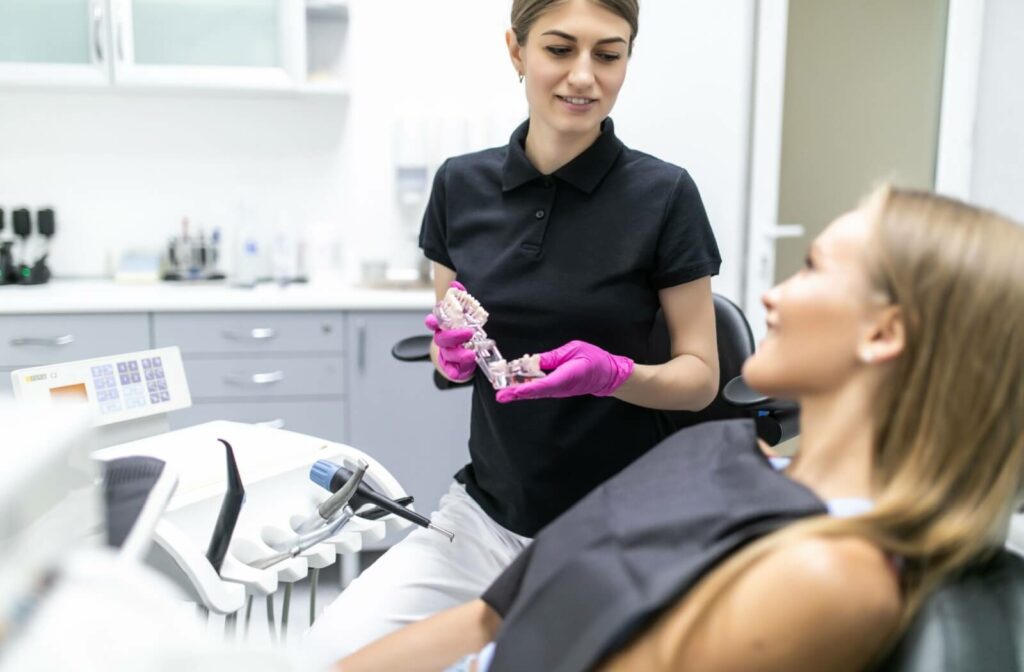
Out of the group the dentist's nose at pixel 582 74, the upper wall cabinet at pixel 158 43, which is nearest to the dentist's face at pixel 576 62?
the dentist's nose at pixel 582 74

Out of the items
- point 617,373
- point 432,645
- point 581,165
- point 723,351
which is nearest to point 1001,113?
point 723,351

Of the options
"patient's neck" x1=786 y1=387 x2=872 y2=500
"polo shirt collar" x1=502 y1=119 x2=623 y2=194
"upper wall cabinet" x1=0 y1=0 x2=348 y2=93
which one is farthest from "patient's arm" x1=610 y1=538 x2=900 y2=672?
"upper wall cabinet" x1=0 y1=0 x2=348 y2=93

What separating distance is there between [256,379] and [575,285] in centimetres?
148

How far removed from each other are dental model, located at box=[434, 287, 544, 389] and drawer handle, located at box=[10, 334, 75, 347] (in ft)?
5.14

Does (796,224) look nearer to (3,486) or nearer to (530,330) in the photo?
(530,330)

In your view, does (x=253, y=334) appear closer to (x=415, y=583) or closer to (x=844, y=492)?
(x=415, y=583)

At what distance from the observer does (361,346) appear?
2.76 meters

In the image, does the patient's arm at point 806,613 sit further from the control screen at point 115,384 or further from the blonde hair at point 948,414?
the control screen at point 115,384

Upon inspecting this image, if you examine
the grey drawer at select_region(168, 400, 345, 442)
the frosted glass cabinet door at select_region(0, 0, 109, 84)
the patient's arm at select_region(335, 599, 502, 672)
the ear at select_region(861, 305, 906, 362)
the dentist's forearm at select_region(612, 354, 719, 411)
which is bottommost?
the grey drawer at select_region(168, 400, 345, 442)

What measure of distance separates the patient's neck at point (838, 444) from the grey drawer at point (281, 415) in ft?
6.45

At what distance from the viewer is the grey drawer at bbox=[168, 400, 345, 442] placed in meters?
2.71

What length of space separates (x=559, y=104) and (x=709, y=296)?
39 centimetres

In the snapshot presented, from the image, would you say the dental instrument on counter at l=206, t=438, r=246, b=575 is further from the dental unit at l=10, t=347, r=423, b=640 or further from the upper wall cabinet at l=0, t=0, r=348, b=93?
the upper wall cabinet at l=0, t=0, r=348, b=93

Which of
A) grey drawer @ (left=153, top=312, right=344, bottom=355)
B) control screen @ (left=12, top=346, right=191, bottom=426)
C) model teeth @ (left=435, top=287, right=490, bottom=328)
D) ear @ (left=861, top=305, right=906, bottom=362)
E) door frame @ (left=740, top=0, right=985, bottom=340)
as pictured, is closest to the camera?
ear @ (left=861, top=305, right=906, bottom=362)
